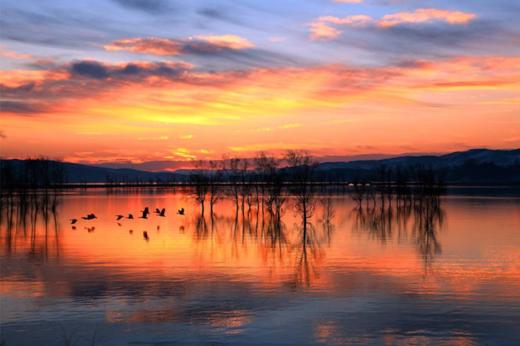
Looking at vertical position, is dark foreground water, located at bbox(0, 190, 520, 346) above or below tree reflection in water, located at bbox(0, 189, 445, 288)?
above

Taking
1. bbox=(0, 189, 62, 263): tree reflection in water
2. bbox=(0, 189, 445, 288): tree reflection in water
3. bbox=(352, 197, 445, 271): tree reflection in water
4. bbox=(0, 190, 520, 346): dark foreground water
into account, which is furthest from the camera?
bbox=(352, 197, 445, 271): tree reflection in water

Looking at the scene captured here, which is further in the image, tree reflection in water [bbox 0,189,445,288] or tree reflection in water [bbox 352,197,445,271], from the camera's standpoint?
tree reflection in water [bbox 352,197,445,271]

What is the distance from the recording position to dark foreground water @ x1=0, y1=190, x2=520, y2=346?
17281 millimetres

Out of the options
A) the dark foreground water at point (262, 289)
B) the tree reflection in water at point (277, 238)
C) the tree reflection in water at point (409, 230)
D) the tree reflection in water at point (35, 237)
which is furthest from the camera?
the tree reflection in water at point (409, 230)

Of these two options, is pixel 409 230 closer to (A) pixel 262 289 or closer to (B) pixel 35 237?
(A) pixel 262 289

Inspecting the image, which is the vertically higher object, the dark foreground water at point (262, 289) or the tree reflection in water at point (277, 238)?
the dark foreground water at point (262, 289)

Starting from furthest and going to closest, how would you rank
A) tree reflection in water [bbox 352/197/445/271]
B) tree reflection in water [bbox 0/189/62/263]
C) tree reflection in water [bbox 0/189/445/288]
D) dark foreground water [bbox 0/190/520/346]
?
tree reflection in water [bbox 352/197/445/271] → tree reflection in water [bbox 0/189/62/263] → tree reflection in water [bbox 0/189/445/288] → dark foreground water [bbox 0/190/520/346]

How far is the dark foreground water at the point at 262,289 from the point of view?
17281 millimetres

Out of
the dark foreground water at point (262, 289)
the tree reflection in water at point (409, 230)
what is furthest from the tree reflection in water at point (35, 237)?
the tree reflection in water at point (409, 230)

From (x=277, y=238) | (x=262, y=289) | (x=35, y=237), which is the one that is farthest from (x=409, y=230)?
(x=35, y=237)

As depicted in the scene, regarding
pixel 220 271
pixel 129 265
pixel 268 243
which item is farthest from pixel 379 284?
pixel 268 243

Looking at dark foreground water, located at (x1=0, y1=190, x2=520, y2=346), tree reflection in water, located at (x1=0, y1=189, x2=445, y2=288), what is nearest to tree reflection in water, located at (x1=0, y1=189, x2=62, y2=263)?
tree reflection in water, located at (x1=0, y1=189, x2=445, y2=288)

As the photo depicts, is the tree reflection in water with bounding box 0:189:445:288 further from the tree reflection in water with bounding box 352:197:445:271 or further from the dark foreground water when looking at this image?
the dark foreground water

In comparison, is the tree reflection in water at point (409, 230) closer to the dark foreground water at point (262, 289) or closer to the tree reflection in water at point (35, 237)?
the dark foreground water at point (262, 289)
